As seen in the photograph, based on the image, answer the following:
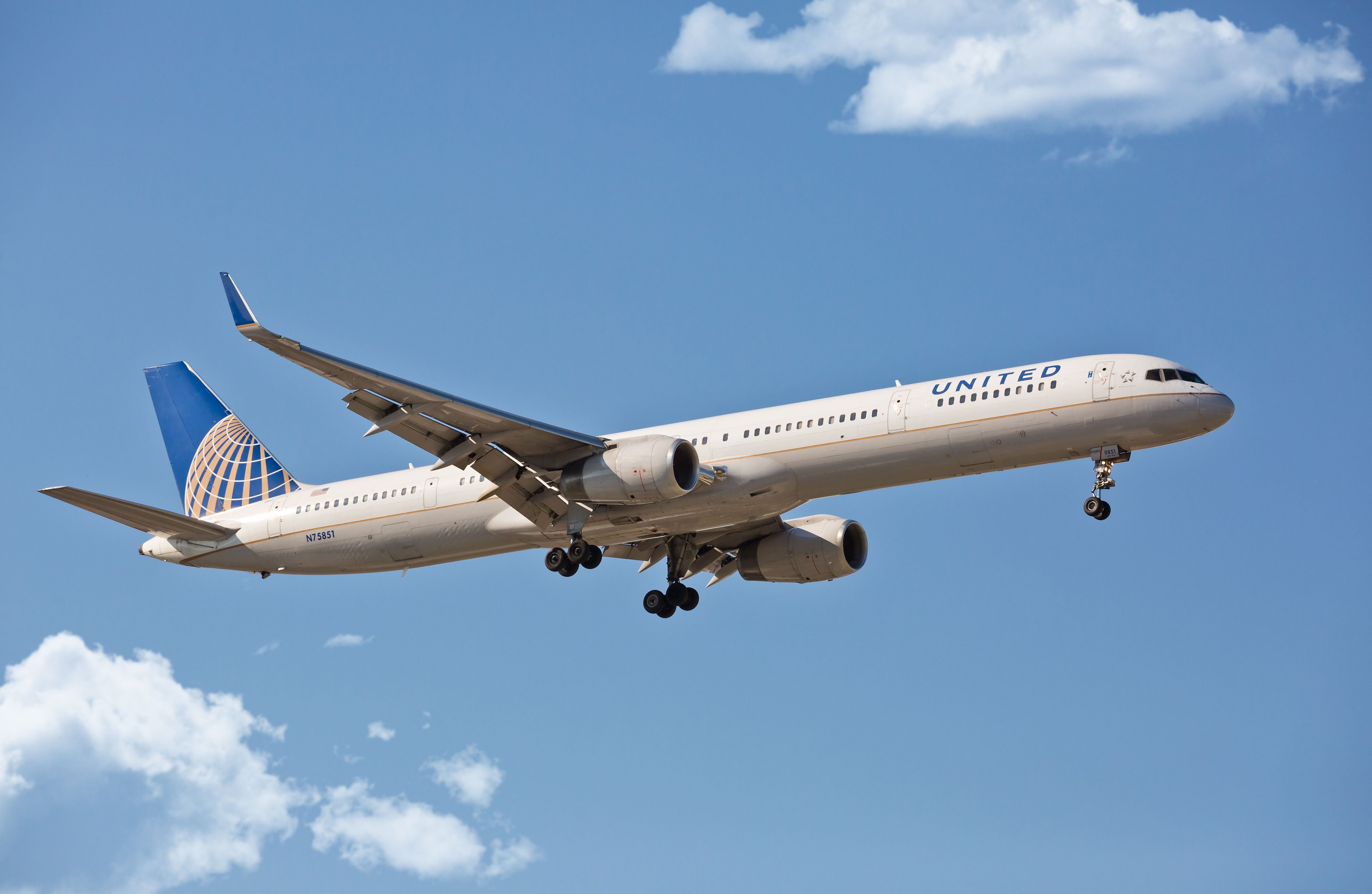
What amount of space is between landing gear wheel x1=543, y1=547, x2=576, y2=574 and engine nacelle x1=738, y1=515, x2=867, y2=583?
21.9 feet

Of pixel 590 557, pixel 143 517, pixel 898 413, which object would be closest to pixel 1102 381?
pixel 898 413

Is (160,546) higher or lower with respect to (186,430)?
lower

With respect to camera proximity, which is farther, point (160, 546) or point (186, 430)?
point (186, 430)

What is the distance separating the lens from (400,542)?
1608 inches

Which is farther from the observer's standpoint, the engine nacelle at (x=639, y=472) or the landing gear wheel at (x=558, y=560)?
the landing gear wheel at (x=558, y=560)

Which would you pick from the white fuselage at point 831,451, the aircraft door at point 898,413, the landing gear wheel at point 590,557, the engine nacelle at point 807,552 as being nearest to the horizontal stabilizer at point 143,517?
the white fuselage at point 831,451

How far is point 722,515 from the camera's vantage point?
37.6 meters

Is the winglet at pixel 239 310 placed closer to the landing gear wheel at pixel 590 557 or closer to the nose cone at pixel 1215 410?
the landing gear wheel at pixel 590 557

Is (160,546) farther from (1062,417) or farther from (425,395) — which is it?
(1062,417)

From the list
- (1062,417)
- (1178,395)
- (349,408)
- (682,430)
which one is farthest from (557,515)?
(1178,395)

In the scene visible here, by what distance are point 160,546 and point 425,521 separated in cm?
956

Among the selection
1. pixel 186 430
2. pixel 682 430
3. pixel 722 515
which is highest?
pixel 186 430

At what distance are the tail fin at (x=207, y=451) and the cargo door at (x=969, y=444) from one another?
2064cm

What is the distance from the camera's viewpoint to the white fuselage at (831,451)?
34.3 metres
